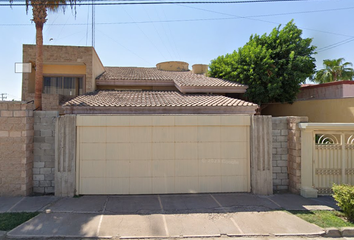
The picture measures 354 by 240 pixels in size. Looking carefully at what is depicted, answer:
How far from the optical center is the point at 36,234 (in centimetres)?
467

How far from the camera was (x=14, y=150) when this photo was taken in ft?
22.2

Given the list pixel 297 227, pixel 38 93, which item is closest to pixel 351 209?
pixel 297 227

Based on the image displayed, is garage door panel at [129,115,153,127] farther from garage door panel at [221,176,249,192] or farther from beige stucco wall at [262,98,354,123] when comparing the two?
beige stucco wall at [262,98,354,123]

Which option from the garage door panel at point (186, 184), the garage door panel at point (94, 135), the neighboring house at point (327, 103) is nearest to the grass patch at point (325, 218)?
the garage door panel at point (186, 184)

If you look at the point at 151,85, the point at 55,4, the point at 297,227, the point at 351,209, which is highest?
the point at 55,4

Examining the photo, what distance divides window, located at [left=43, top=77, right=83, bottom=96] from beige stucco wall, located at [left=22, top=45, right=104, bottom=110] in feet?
1.53

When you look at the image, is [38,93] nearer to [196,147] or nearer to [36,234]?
[36,234]

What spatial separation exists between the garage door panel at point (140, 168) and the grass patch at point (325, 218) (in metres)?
4.28

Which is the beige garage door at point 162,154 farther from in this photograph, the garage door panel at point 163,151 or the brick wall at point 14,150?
the brick wall at point 14,150

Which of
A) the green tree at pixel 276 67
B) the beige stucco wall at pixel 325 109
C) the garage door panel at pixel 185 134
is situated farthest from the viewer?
the green tree at pixel 276 67

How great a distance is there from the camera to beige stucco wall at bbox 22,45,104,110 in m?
12.3

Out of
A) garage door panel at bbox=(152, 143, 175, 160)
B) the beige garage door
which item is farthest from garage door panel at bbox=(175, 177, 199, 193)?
garage door panel at bbox=(152, 143, 175, 160)

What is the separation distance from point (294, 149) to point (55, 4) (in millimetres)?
10146

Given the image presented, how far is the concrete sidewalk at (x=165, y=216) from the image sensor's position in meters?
4.87
